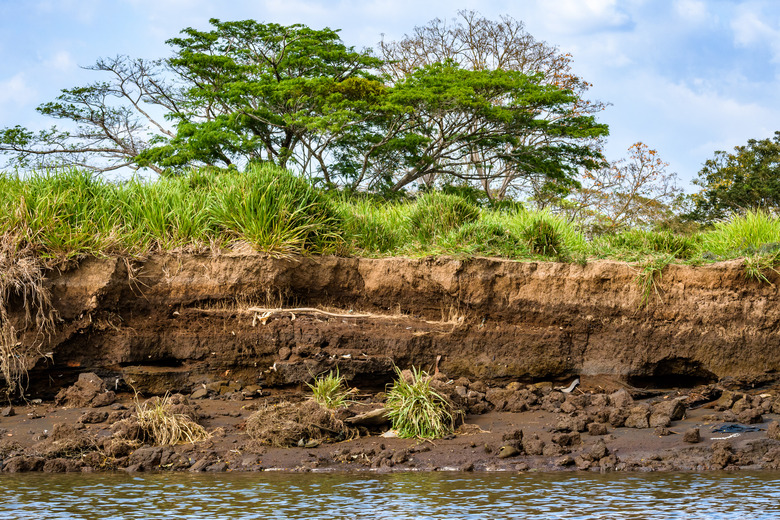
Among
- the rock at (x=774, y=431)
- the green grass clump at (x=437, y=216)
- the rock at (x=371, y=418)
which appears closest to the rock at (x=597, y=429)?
the rock at (x=774, y=431)

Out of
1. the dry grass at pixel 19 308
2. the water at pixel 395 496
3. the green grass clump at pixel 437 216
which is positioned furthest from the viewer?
the green grass clump at pixel 437 216

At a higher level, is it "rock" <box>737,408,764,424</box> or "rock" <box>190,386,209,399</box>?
"rock" <box>190,386,209,399</box>

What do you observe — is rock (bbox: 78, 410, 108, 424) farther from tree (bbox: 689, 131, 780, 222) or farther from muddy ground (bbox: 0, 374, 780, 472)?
tree (bbox: 689, 131, 780, 222)

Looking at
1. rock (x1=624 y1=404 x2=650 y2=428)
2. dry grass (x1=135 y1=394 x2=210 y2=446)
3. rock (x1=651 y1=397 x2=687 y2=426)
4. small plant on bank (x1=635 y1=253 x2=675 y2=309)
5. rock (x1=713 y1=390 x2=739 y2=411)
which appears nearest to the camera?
dry grass (x1=135 y1=394 x2=210 y2=446)

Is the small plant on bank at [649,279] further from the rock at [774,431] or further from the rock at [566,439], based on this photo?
the rock at [566,439]

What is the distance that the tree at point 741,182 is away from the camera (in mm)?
29203

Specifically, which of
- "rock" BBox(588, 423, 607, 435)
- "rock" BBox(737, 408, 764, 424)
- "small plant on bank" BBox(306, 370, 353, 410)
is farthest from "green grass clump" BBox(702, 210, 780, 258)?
"small plant on bank" BBox(306, 370, 353, 410)

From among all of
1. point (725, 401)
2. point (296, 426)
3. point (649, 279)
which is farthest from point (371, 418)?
point (649, 279)

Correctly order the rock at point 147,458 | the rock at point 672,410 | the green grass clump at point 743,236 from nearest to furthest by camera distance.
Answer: the rock at point 147,458 → the rock at point 672,410 → the green grass clump at point 743,236

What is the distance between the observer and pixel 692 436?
698 centimetres

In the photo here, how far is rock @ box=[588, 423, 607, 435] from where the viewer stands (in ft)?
24.2

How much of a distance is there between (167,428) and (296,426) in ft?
4.48

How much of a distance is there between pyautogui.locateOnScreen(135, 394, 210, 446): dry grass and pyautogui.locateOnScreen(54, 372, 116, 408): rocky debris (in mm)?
1628

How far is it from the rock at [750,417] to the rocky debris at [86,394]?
720cm
